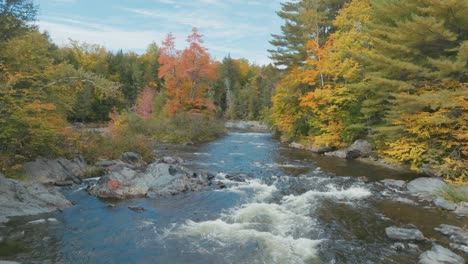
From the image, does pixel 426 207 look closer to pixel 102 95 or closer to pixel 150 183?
pixel 150 183

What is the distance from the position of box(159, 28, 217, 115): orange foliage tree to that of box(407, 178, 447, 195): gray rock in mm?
26178

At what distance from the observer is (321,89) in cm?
2591

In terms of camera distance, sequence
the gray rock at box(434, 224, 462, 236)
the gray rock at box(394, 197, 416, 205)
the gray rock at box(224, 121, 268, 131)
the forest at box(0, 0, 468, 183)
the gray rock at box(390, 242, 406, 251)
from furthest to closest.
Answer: the gray rock at box(224, 121, 268, 131) → the forest at box(0, 0, 468, 183) → the gray rock at box(394, 197, 416, 205) → the gray rock at box(434, 224, 462, 236) → the gray rock at box(390, 242, 406, 251)

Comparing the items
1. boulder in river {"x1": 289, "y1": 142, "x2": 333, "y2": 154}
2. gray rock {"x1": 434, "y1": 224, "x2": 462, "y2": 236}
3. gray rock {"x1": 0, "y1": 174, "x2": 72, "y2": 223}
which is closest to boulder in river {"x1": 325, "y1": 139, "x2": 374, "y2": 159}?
boulder in river {"x1": 289, "y1": 142, "x2": 333, "y2": 154}

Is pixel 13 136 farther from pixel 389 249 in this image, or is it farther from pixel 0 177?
pixel 389 249

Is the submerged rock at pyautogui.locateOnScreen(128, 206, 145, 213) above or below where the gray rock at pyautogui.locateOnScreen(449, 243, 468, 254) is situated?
below

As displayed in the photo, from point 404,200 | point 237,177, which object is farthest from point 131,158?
point 404,200

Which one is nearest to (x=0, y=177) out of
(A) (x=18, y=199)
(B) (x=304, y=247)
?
(A) (x=18, y=199)

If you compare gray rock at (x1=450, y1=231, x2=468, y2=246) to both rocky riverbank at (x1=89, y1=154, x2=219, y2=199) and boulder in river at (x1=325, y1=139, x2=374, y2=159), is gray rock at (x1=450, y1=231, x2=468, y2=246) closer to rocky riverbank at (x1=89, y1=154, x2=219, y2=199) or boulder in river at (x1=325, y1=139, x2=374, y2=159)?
rocky riverbank at (x1=89, y1=154, x2=219, y2=199)

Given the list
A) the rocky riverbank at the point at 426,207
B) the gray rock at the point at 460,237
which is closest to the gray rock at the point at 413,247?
the rocky riverbank at the point at 426,207

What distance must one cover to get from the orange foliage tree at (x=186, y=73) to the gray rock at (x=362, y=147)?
19.4m

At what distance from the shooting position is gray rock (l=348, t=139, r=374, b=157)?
865 inches

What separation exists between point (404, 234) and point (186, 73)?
1190 inches

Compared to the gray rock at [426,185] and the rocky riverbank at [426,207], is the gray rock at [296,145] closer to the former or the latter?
the rocky riverbank at [426,207]
